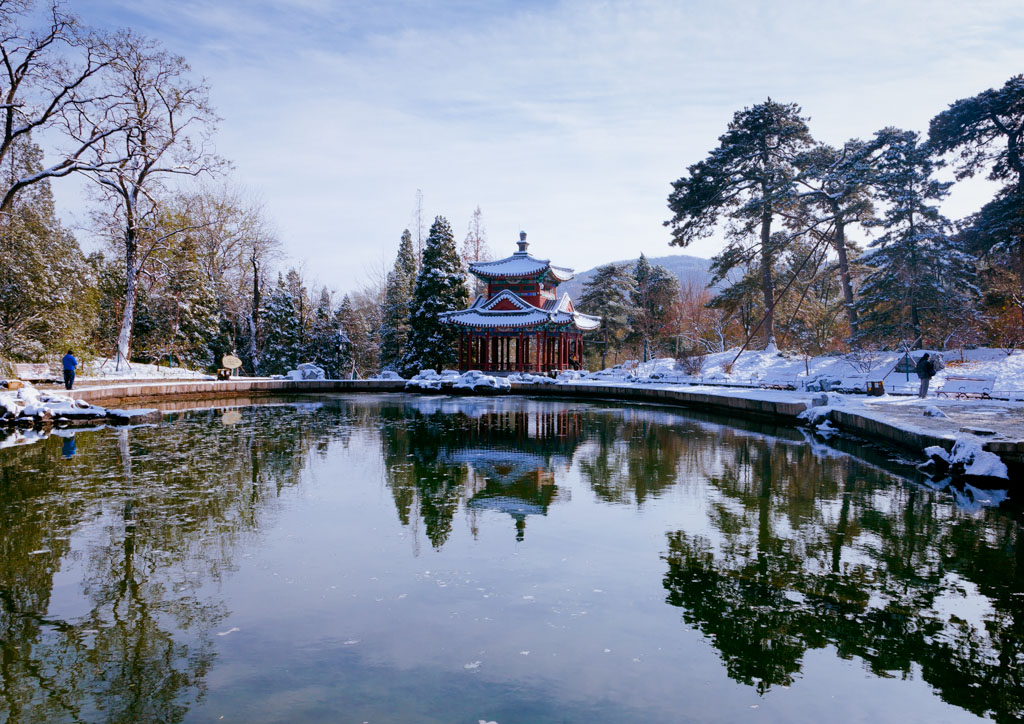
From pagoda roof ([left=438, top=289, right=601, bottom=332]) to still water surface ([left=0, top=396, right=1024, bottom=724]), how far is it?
755 inches

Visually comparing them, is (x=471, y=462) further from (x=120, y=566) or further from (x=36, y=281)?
(x=36, y=281)

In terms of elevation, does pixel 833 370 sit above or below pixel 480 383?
above

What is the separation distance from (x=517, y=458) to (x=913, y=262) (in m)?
17.8

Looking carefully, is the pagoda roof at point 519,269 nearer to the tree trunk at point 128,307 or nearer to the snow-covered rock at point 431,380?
the snow-covered rock at point 431,380

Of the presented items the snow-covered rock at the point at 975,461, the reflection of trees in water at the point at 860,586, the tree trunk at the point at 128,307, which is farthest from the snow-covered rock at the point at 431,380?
the snow-covered rock at the point at 975,461

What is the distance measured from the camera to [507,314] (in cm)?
2795

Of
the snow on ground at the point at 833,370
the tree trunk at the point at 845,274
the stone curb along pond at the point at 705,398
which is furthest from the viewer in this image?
the tree trunk at the point at 845,274

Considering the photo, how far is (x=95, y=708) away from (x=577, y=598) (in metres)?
2.62

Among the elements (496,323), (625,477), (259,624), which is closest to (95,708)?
(259,624)

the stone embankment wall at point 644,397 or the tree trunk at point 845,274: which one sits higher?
the tree trunk at point 845,274

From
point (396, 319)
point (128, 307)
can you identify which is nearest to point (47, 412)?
point (128, 307)

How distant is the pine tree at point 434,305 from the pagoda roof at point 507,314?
0.70 metres

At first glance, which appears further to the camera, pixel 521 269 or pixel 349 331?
pixel 349 331

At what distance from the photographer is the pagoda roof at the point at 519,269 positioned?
2878 cm
